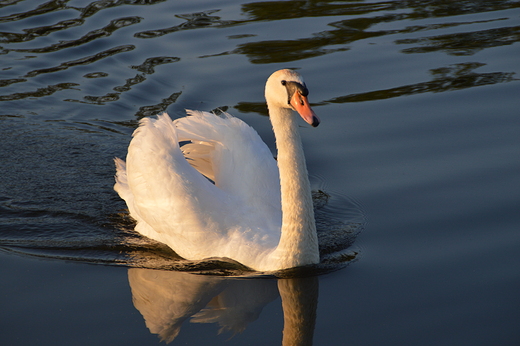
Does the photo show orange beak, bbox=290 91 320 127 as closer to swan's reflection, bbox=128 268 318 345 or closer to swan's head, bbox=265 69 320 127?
swan's head, bbox=265 69 320 127

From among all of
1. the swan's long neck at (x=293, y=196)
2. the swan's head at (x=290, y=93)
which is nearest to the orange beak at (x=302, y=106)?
the swan's head at (x=290, y=93)

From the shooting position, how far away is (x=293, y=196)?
586 centimetres

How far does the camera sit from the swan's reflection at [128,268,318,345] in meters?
5.26

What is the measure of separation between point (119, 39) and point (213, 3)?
264 centimetres

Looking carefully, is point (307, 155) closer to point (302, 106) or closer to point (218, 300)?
point (302, 106)

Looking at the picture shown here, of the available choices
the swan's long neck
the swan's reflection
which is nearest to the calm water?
the swan's reflection

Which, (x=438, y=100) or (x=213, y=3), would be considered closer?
(x=438, y=100)

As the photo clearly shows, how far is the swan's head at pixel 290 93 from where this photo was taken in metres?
5.38

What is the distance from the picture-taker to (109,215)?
7.77 metres

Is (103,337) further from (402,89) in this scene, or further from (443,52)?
(443,52)

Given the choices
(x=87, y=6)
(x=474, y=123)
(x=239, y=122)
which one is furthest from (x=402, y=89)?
(x=87, y=6)

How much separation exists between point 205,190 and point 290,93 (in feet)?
4.98

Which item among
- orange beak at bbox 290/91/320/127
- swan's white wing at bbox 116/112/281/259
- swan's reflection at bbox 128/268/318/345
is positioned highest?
orange beak at bbox 290/91/320/127

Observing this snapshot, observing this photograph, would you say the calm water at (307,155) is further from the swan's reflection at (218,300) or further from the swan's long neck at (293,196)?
the swan's long neck at (293,196)
